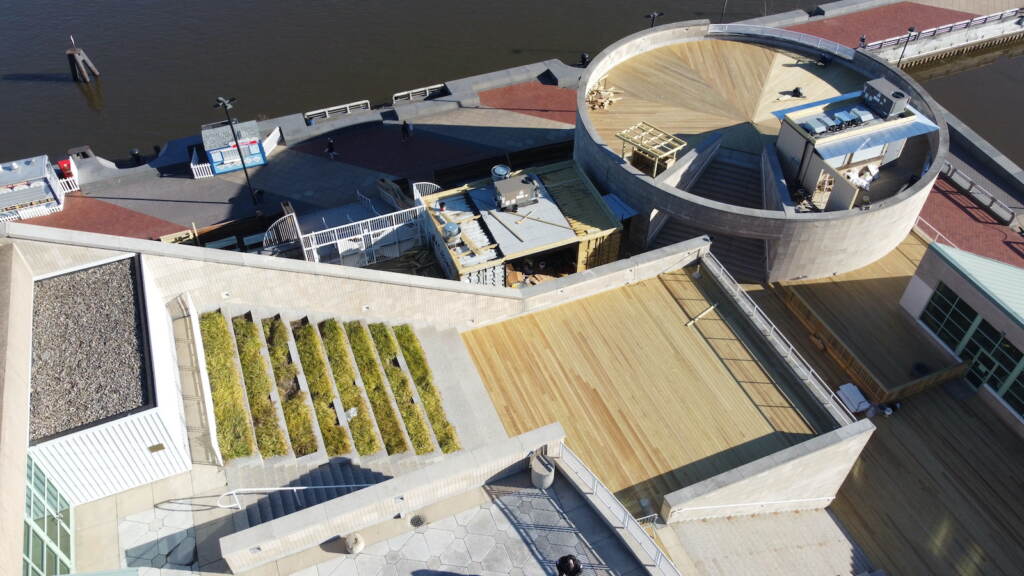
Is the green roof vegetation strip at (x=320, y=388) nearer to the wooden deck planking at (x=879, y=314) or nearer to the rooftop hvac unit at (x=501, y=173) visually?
the rooftop hvac unit at (x=501, y=173)

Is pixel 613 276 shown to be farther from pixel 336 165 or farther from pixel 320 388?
pixel 336 165

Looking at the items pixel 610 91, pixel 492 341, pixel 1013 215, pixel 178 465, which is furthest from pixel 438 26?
pixel 178 465

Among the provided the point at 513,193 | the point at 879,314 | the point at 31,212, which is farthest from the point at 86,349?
the point at 879,314

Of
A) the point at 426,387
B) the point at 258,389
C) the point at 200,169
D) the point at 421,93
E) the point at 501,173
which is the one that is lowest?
the point at 200,169

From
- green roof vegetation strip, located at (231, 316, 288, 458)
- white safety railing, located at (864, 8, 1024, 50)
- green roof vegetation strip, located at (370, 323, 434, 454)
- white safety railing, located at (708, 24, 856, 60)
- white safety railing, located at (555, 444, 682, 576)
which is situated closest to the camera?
white safety railing, located at (555, 444, 682, 576)

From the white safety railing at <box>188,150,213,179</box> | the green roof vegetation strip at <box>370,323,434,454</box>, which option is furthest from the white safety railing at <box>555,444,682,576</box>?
the white safety railing at <box>188,150,213,179</box>

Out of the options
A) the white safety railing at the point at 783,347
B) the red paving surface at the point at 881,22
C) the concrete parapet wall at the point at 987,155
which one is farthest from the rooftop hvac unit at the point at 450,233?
the red paving surface at the point at 881,22

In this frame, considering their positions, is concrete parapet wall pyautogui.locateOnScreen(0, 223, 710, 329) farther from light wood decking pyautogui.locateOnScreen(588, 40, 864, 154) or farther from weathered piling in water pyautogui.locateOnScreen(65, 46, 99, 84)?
weathered piling in water pyautogui.locateOnScreen(65, 46, 99, 84)
